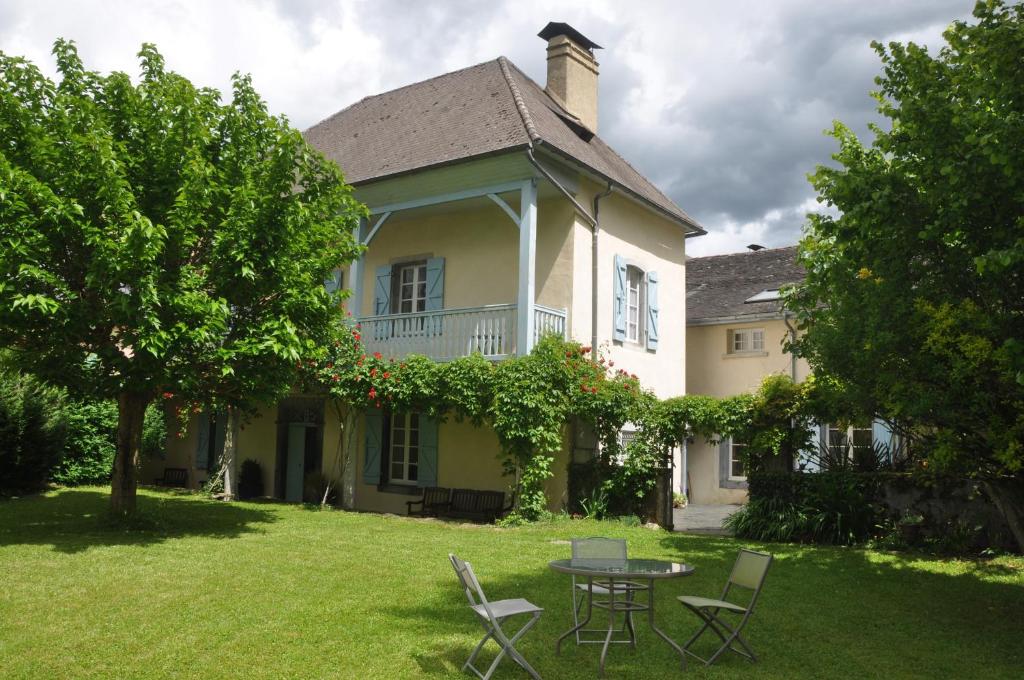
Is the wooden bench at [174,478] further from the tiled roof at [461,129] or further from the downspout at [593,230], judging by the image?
the downspout at [593,230]

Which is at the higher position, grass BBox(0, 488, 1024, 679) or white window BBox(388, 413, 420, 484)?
white window BBox(388, 413, 420, 484)

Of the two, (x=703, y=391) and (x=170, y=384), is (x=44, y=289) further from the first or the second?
(x=703, y=391)

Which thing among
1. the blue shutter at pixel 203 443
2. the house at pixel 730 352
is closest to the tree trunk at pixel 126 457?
the blue shutter at pixel 203 443

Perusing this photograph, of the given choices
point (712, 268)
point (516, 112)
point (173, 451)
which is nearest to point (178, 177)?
point (516, 112)

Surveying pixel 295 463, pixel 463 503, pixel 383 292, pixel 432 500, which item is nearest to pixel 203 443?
pixel 295 463

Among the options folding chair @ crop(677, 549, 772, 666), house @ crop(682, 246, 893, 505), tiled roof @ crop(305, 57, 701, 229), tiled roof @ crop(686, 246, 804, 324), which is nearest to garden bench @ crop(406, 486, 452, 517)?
tiled roof @ crop(305, 57, 701, 229)

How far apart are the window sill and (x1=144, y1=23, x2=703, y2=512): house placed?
32 millimetres

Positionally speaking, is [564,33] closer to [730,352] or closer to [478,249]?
[478,249]

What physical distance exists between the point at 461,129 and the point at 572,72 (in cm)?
366

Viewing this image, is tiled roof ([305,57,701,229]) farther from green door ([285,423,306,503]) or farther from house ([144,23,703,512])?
green door ([285,423,306,503])

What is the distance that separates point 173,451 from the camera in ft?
69.4

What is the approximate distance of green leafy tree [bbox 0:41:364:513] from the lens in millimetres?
9398

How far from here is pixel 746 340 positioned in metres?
19.5

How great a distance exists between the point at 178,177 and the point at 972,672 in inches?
384
